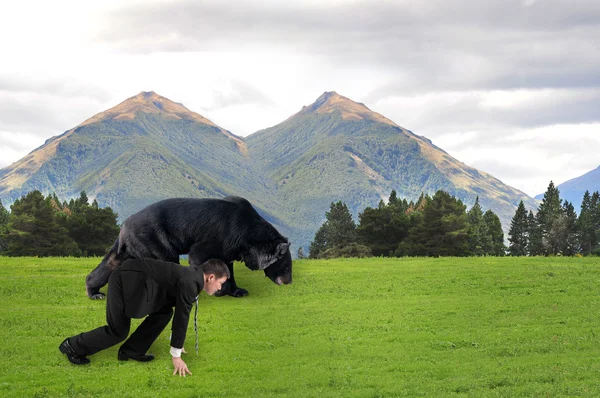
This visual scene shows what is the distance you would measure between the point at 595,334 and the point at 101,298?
14.3 meters

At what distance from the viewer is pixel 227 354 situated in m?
13.4

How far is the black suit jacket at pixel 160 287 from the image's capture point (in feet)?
38.2

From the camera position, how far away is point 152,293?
1177cm

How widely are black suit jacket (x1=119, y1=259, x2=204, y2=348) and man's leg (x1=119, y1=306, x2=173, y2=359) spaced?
2.78ft

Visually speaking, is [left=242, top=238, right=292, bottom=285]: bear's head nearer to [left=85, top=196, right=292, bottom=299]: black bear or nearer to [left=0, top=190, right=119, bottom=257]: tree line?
[left=85, top=196, right=292, bottom=299]: black bear

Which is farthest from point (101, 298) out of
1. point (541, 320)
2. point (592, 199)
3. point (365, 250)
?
point (592, 199)

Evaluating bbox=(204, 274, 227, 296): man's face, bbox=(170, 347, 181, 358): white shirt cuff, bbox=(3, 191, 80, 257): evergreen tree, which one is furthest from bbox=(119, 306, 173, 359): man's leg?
bbox=(3, 191, 80, 257): evergreen tree

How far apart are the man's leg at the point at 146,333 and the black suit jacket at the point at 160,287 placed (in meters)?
0.85

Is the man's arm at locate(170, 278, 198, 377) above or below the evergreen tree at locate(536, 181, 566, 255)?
below

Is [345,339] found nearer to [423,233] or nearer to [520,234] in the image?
[423,233]

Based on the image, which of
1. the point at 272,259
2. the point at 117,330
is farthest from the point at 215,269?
the point at 272,259

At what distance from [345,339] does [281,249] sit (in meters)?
4.64

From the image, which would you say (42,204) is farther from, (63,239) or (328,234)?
(328,234)

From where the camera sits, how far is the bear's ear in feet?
60.6
